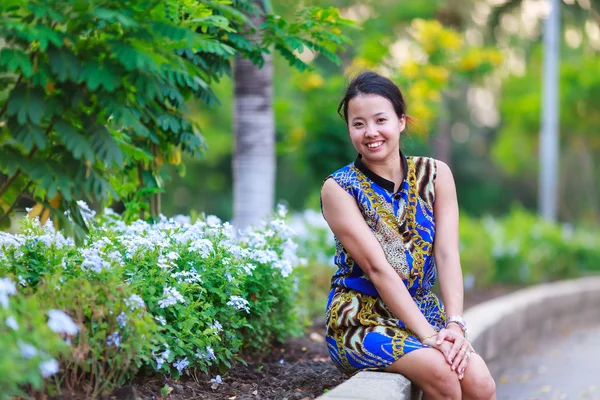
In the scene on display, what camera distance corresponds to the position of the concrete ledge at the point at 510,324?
2.97 meters

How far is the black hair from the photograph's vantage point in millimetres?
3438

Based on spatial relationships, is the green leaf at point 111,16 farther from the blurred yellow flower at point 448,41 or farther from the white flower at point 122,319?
the blurred yellow flower at point 448,41

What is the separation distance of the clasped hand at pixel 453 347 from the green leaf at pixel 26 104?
71.1 inches

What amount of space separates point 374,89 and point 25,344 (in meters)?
1.93

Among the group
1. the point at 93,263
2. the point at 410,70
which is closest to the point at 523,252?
the point at 410,70

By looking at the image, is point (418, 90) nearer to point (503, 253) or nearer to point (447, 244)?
point (503, 253)

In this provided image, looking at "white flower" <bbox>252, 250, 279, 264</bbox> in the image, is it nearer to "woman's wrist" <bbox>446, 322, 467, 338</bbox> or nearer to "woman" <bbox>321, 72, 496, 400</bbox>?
"woman" <bbox>321, 72, 496, 400</bbox>

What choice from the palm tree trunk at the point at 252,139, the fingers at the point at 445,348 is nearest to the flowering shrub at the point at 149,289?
the fingers at the point at 445,348

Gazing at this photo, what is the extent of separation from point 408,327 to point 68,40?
182 centimetres

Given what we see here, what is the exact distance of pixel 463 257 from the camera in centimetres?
874

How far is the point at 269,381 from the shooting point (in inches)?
141

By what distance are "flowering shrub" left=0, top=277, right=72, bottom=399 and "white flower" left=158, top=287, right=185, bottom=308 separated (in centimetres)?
66

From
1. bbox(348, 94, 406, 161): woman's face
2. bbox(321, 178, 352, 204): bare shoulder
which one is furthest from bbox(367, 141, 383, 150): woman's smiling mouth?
bbox(321, 178, 352, 204): bare shoulder

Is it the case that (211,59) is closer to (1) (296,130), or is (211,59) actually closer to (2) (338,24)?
(2) (338,24)
